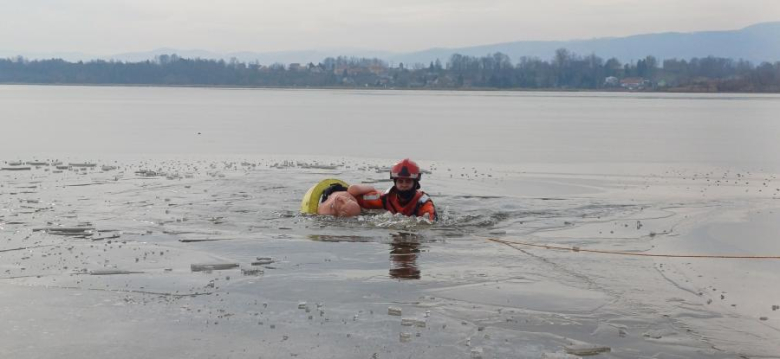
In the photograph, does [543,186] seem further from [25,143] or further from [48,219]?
[25,143]

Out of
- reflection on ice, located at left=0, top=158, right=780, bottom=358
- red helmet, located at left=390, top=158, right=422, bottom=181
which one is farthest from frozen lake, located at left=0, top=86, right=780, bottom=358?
red helmet, located at left=390, top=158, right=422, bottom=181

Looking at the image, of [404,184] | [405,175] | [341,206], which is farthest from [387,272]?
[341,206]

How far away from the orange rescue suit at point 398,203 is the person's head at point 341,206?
0.26 m

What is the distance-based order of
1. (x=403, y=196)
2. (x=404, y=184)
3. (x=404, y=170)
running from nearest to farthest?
(x=404, y=170), (x=404, y=184), (x=403, y=196)

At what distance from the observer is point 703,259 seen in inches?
495

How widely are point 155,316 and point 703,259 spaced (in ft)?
24.8

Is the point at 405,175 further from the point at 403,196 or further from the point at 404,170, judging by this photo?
the point at 403,196

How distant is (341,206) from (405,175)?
133 cm

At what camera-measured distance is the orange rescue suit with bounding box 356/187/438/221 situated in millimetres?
15500

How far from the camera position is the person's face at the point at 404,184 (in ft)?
50.6

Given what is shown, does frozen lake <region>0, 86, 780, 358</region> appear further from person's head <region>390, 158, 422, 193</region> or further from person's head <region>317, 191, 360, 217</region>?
person's head <region>390, 158, 422, 193</region>

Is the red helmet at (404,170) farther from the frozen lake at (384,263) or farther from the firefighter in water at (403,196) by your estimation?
the frozen lake at (384,263)

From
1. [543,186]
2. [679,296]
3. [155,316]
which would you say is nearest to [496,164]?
[543,186]

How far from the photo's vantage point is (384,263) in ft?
39.4
